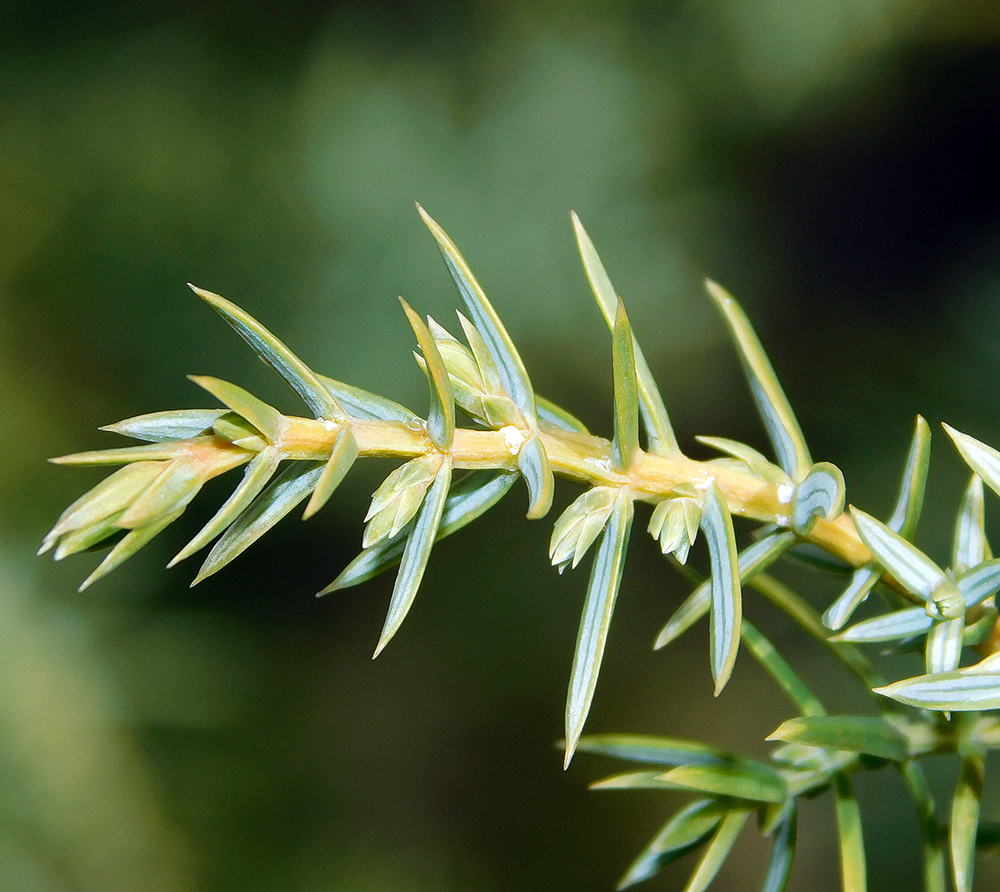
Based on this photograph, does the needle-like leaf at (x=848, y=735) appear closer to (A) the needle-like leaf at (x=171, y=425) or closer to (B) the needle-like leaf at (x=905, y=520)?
(B) the needle-like leaf at (x=905, y=520)

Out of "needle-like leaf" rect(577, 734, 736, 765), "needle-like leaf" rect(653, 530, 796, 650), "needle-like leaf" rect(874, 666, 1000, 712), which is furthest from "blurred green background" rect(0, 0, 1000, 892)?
"needle-like leaf" rect(874, 666, 1000, 712)

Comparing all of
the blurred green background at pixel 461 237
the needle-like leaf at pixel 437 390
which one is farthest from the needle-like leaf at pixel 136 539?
the blurred green background at pixel 461 237

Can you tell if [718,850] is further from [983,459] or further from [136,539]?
[136,539]

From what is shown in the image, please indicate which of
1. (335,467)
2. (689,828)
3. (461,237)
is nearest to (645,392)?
(335,467)

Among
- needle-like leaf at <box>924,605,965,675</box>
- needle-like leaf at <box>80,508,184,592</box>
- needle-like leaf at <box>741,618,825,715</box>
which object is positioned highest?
needle-like leaf at <box>80,508,184,592</box>

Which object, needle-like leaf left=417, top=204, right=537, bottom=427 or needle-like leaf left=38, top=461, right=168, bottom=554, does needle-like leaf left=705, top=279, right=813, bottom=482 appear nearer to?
needle-like leaf left=417, top=204, right=537, bottom=427
